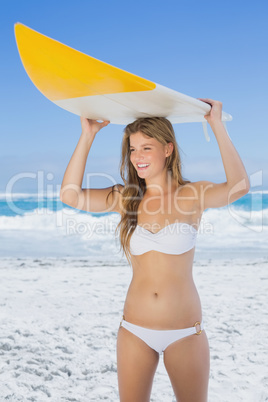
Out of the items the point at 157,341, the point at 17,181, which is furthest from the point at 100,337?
the point at 17,181

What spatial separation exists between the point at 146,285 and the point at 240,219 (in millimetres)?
17211

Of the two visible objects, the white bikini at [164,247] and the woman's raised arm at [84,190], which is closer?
the white bikini at [164,247]

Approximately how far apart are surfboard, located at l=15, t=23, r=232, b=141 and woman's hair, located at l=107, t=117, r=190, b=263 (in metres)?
0.06

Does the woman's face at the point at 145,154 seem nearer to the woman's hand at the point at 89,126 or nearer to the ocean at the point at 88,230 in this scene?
the woman's hand at the point at 89,126

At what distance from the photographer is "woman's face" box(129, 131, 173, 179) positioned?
88.5 inches

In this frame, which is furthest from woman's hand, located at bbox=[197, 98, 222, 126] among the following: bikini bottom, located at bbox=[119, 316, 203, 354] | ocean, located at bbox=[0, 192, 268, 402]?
bikini bottom, located at bbox=[119, 316, 203, 354]

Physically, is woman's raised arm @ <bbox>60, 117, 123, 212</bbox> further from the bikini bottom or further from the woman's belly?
the bikini bottom

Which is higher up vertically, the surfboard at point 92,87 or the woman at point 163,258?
the surfboard at point 92,87

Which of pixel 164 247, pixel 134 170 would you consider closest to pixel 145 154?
pixel 134 170

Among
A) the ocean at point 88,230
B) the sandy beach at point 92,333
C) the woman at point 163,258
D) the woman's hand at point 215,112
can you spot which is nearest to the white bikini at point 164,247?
the woman at point 163,258

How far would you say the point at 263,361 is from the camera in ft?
13.4

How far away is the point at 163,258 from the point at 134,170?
596 mm

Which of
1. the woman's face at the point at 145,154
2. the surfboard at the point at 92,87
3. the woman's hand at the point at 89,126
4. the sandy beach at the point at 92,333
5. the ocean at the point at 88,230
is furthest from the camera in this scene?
the ocean at the point at 88,230

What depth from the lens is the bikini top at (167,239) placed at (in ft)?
6.83
